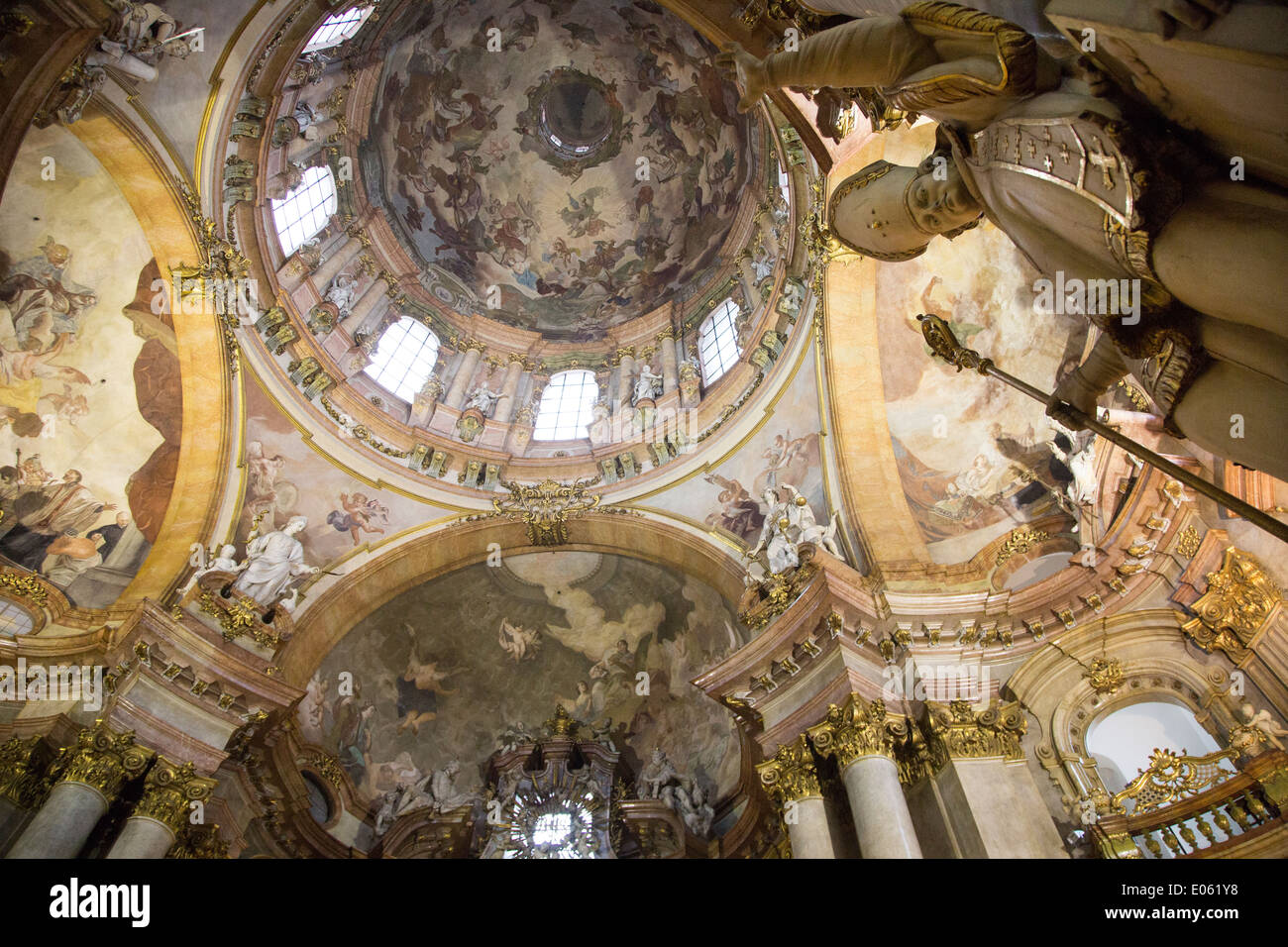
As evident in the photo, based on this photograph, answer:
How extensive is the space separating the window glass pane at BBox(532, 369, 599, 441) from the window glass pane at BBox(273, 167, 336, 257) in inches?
234

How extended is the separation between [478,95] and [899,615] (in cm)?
1743

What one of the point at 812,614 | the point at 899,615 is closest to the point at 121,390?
the point at 812,614

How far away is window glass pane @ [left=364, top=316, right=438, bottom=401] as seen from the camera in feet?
55.5

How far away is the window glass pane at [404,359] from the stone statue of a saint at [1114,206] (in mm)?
12931

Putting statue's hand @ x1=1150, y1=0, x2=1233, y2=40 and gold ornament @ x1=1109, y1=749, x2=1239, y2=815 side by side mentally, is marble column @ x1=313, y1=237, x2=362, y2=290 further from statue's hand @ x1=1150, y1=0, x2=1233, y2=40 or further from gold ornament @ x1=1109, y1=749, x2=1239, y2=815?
statue's hand @ x1=1150, y1=0, x2=1233, y2=40

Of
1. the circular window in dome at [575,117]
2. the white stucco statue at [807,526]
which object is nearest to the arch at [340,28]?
the circular window in dome at [575,117]

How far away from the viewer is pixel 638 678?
14.6 m

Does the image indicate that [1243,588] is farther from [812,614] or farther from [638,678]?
[638,678]

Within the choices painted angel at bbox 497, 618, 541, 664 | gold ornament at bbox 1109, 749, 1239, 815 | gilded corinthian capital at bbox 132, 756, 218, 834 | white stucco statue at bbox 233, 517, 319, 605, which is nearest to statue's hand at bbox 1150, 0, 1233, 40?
gold ornament at bbox 1109, 749, 1239, 815

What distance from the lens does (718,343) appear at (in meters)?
17.5

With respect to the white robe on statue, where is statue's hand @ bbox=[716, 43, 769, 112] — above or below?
below

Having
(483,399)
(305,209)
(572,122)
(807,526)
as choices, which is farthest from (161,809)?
(572,122)

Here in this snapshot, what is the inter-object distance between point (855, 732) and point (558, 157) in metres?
17.8

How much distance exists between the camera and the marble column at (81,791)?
8.02m
